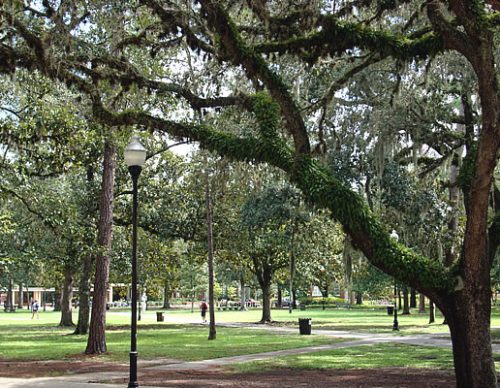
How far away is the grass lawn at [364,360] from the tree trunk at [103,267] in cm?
536

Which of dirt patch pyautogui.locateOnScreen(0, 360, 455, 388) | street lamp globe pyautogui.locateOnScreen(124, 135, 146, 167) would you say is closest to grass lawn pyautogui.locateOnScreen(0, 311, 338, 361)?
dirt patch pyautogui.locateOnScreen(0, 360, 455, 388)

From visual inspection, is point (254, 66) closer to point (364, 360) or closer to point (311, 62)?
point (311, 62)

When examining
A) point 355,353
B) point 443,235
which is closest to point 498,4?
point 355,353

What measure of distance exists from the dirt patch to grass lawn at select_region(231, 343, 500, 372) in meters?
0.80

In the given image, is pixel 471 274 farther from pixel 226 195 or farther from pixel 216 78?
pixel 226 195

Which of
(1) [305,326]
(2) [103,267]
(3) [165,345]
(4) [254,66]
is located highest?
(4) [254,66]

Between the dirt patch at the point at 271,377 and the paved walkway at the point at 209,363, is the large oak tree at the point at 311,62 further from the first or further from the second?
the paved walkway at the point at 209,363

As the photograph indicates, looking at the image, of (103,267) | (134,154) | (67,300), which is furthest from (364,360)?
(67,300)

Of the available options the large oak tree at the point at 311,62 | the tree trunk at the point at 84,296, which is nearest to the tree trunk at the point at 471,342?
the large oak tree at the point at 311,62

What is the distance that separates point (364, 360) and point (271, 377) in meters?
4.09

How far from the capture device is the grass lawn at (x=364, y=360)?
15180 millimetres

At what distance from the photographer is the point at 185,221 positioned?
27891mm

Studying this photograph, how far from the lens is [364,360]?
1645 centimetres

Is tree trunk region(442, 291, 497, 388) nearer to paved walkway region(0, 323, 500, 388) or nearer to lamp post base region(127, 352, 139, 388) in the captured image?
lamp post base region(127, 352, 139, 388)
